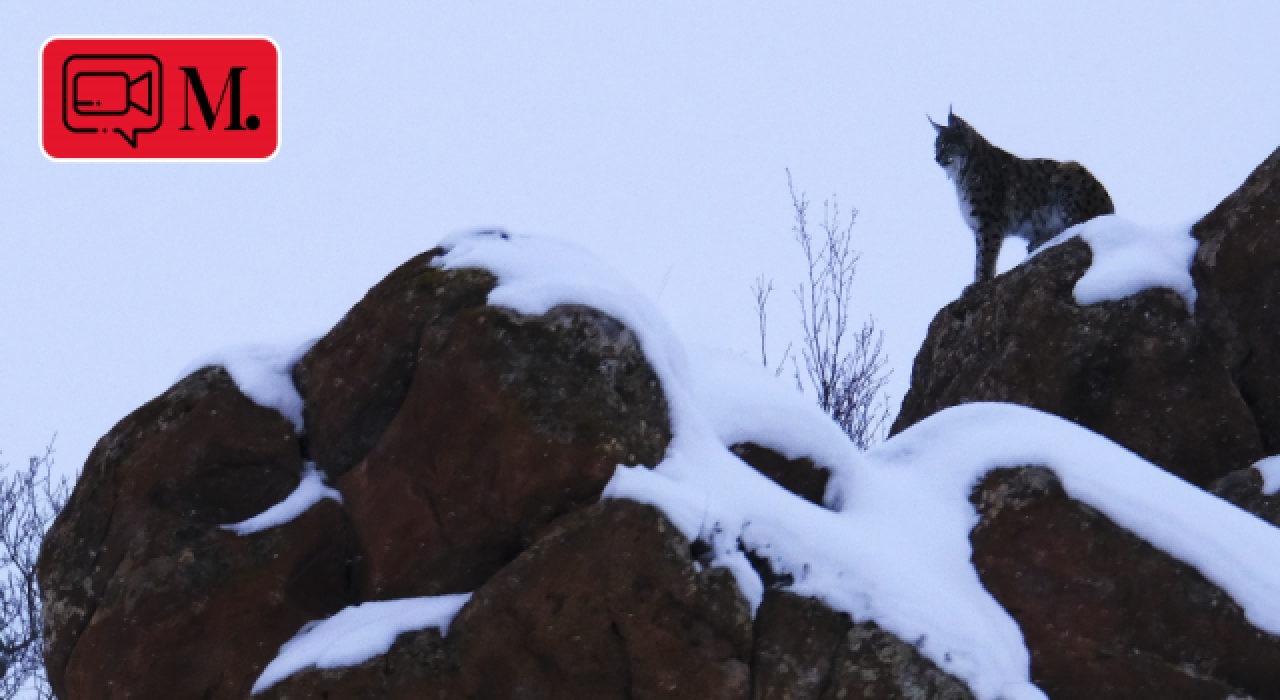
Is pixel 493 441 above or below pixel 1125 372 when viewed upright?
Answer: below

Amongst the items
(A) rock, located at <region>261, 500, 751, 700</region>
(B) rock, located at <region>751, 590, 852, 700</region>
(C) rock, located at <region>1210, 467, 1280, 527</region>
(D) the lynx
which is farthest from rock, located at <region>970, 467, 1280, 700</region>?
(D) the lynx

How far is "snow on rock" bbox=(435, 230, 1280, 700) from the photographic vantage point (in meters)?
3.85

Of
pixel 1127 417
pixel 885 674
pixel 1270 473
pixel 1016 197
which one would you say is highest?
pixel 1016 197

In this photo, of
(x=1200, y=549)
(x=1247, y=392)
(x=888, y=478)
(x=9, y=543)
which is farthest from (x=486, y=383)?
(x=9, y=543)

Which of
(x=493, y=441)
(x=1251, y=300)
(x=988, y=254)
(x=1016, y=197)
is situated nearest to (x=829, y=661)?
(x=493, y=441)

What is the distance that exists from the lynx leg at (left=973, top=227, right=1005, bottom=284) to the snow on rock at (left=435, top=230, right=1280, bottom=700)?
514cm

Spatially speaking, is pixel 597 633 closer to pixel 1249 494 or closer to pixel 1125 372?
pixel 1249 494

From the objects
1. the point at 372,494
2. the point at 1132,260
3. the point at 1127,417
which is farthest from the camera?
the point at 1132,260

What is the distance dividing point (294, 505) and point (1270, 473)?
16.2ft

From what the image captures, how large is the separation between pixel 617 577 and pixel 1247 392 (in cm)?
486

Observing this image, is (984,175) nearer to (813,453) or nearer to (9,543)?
(813,453)

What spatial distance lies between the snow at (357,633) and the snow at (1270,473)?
422 cm

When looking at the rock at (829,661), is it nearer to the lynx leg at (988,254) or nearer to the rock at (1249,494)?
the rock at (1249,494)

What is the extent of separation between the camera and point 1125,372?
6.80 meters
